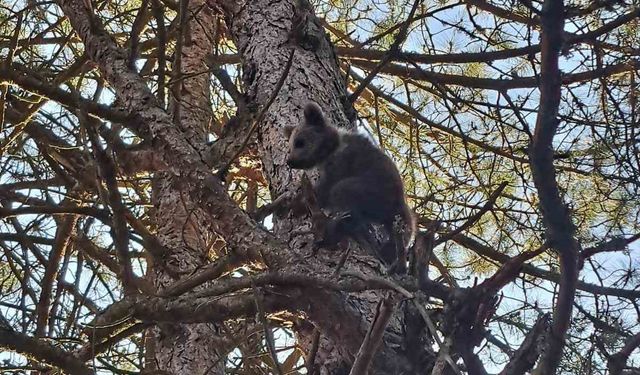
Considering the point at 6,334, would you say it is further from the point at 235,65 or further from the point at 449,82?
the point at 235,65

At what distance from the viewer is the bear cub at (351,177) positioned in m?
3.19

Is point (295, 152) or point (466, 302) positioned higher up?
point (295, 152)

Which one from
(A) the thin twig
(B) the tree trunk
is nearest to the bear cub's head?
(B) the tree trunk

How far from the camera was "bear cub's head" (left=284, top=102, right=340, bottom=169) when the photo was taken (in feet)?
10.5

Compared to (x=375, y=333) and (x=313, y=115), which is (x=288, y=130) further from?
(x=375, y=333)

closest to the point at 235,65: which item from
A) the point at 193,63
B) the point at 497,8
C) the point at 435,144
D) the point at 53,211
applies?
the point at 193,63

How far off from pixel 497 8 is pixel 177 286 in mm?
2582

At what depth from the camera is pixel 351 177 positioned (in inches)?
143

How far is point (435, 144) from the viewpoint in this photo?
5.30 metres

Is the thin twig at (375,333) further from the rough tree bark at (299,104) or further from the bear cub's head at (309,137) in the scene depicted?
the bear cub's head at (309,137)

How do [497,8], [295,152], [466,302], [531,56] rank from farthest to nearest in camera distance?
1. [497,8]
2. [295,152]
3. [531,56]
4. [466,302]

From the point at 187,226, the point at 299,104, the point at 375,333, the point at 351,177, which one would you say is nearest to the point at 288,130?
the point at 299,104

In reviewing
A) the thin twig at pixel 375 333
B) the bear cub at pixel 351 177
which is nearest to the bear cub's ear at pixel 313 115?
the bear cub at pixel 351 177

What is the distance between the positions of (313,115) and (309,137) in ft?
0.35
